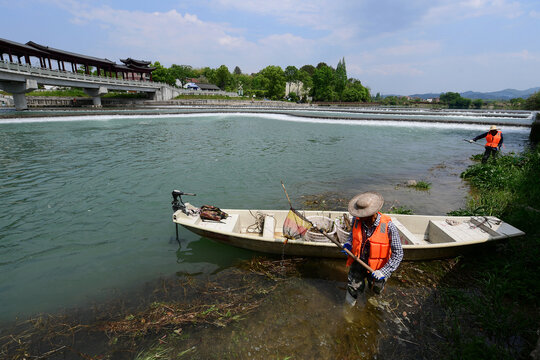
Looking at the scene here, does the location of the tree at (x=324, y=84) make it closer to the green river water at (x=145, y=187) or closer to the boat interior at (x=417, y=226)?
the green river water at (x=145, y=187)

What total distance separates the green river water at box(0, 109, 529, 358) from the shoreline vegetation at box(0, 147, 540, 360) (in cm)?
70

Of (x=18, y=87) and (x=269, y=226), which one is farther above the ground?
(x=18, y=87)

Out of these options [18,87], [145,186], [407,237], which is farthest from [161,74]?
[407,237]

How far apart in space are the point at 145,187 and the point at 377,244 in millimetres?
11335

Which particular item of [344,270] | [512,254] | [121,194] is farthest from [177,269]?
[512,254]

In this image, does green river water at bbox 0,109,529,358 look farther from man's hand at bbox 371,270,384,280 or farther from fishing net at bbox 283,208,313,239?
man's hand at bbox 371,270,384,280

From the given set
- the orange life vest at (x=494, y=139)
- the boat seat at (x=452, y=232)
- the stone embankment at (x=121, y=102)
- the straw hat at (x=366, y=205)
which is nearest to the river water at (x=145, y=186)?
the orange life vest at (x=494, y=139)

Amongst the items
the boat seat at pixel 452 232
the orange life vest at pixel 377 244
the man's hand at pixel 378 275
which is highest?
the orange life vest at pixel 377 244

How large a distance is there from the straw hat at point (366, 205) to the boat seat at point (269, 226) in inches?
117

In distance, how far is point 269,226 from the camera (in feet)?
22.6

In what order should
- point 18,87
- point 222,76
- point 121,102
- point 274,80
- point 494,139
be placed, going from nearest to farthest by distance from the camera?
point 494,139 < point 18,87 < point 121,102 < point 274,80 < point 222,76

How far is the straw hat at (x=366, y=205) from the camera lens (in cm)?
368

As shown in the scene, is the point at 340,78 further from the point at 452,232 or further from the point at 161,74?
the point at 452,232

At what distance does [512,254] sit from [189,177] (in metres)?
13.0
